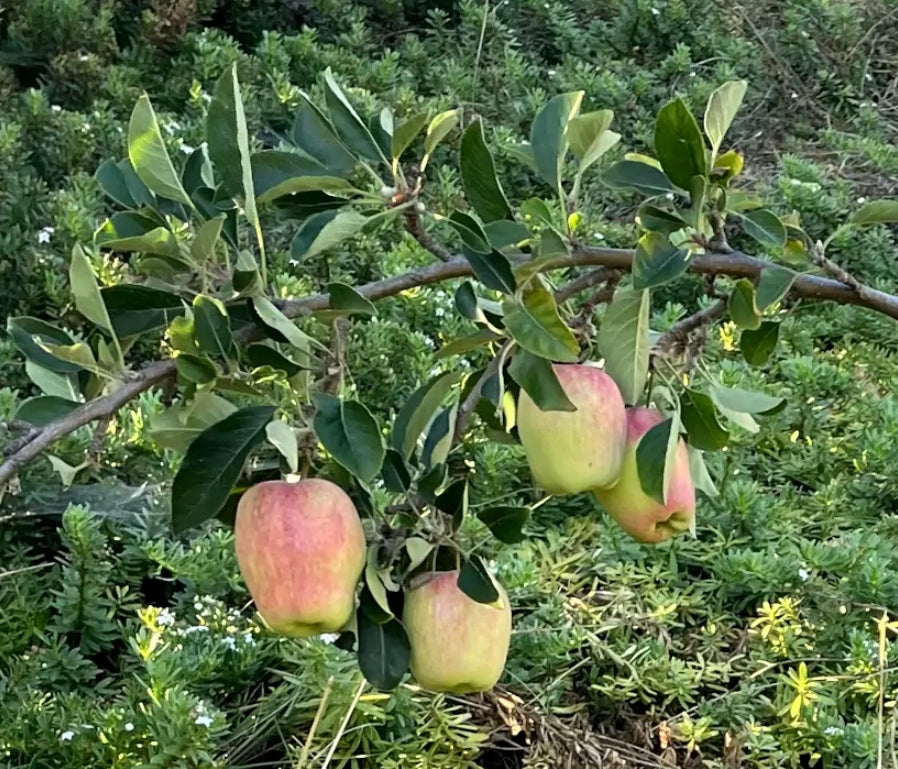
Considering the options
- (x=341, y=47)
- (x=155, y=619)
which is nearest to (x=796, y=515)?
(x=155, y=619)

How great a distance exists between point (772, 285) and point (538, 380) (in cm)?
14

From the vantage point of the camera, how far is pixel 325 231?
2.16ft

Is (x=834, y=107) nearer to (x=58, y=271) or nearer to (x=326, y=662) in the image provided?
(x=58, y=271)

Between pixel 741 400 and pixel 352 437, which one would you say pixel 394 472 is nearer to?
pixel 352 437

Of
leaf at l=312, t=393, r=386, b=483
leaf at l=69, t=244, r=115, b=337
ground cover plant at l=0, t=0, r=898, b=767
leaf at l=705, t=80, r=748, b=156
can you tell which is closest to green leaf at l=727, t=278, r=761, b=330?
ground cover plant at l=0, t=0, r=898, b=767

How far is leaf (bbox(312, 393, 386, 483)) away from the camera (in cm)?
57

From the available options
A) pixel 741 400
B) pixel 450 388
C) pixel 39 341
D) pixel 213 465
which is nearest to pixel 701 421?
pixel 741 400

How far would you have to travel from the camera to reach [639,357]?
2.15ft

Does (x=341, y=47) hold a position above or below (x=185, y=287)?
below

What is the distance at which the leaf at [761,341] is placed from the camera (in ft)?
2.37

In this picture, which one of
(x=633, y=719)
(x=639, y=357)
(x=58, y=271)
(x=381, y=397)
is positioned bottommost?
(x=633, y=719)

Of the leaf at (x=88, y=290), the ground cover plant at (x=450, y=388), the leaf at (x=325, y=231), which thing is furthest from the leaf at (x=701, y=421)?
the leaf at (x=88, y=290)

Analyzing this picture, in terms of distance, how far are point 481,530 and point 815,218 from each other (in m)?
1.32

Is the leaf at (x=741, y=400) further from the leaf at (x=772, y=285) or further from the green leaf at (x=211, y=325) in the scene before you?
the green leaf at (x=211, y=325)
